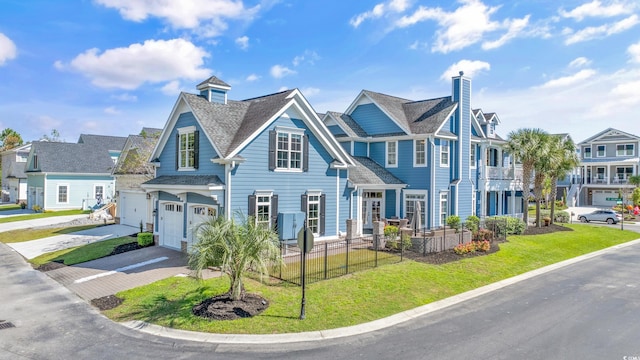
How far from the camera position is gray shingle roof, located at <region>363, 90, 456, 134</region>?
27.6m

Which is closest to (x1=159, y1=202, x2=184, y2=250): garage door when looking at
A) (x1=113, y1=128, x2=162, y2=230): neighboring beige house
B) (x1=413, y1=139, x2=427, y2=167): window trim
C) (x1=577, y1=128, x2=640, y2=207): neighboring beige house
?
(x1=113, y1=128, x2=162, y2=230): neighboring beige house

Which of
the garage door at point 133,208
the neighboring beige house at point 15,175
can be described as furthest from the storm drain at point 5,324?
the neighboring beige house at point 15,175

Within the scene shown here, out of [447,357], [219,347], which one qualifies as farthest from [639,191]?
[219,347]

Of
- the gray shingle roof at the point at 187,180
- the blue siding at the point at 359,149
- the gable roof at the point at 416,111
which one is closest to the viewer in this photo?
the gray shingle roof at the point at 187,180

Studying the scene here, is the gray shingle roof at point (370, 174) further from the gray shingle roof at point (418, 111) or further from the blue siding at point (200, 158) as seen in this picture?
the blue siding at point (200, 158)

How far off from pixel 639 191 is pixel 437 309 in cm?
4723

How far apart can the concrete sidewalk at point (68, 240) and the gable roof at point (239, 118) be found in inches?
289

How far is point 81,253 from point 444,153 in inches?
912

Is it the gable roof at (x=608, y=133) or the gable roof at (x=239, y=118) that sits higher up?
the gable roof at (x=608, y=133)

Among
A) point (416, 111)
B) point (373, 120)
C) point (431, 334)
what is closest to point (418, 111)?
point (416, 111)

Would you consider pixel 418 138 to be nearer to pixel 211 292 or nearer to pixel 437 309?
pixel 437 309

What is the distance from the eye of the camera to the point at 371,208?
27891 millimetres

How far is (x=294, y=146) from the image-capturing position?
2098 cm

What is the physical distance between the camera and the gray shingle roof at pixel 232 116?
62.7 feet
